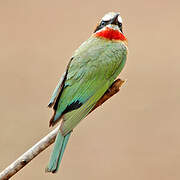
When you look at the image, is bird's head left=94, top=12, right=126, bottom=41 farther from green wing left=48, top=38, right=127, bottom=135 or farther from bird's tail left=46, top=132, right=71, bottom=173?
bird's tail left=46, top=132, right=71, bottom=173

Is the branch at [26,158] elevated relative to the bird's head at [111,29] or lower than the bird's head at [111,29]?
lower

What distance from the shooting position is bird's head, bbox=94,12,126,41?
2107mm

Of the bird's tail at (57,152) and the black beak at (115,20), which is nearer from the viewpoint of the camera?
the bird's tail at (57,152)

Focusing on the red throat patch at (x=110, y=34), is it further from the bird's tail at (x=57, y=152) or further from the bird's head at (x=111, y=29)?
the bird's tail at (x=57, y=152)

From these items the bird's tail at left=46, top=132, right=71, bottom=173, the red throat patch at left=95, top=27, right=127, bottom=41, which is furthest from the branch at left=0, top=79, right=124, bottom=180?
the red throat patch at left=95, top=27, right=127, bottom=41

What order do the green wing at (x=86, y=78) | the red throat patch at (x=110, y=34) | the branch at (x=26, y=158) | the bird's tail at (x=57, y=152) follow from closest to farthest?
the branch at (x=26, y=158) → the bird's tail at (x=57, y=152) → the green wing at (x=86, y=78) → the red throat patch at (x=110, y=34)

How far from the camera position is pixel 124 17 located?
3.01 metres

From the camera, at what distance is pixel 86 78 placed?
6.38ft

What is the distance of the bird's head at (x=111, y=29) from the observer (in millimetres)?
2107

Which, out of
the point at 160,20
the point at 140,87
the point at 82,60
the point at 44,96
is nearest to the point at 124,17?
the point at 160,20

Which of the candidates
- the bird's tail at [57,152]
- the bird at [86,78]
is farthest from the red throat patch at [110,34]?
the bird's tail at [57,152]

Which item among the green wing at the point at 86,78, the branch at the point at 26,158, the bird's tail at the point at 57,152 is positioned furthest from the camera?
the green wing at the point at 86,78

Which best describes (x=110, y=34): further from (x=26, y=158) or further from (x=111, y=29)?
(x=26, y=158)

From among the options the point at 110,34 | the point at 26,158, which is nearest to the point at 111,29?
the point at 110,34
